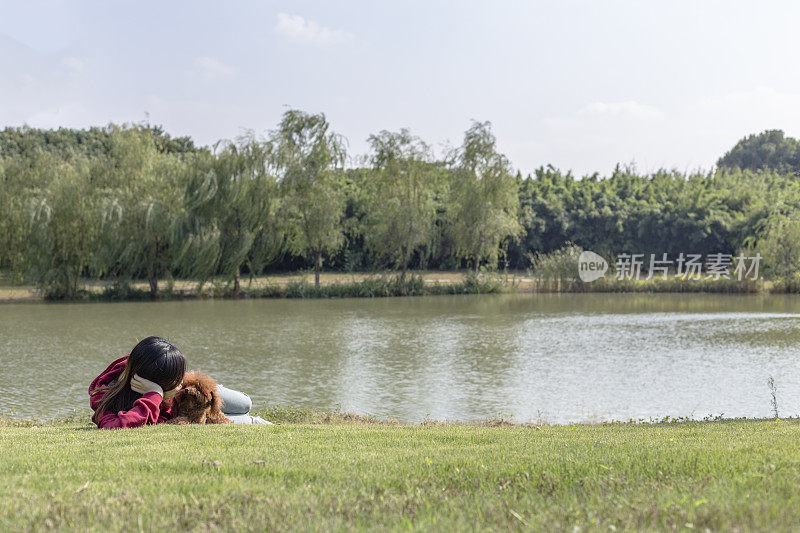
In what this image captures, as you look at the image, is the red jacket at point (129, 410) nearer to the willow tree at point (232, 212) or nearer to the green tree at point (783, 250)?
the willow tree at point (232, 212)

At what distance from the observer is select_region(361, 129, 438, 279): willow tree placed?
1320 inches

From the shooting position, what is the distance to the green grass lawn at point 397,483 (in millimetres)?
3109

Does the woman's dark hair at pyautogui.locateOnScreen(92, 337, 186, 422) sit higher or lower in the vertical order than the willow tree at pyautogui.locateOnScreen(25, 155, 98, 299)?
lower

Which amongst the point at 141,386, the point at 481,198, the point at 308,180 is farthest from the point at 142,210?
the point at 141,386

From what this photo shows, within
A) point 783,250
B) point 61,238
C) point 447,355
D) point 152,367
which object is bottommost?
point 447,355

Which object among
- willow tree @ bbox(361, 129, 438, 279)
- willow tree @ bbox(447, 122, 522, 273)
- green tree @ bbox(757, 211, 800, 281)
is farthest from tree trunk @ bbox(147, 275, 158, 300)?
green tree @ bbox(757, 211, 800, 281)

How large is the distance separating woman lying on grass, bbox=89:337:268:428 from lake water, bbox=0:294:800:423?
428 cm

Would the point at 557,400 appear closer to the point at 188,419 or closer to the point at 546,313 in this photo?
the point at 188,419

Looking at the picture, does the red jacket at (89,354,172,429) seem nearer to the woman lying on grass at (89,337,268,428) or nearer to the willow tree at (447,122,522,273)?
the woman lying on grass at (89,337,268,428)

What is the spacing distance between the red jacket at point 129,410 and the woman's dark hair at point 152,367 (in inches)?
3.7

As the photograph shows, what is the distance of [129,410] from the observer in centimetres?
616

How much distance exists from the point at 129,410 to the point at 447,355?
10.4m

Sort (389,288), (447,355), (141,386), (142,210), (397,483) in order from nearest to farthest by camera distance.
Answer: (397,483) → (141,386) → (447,355) → (142,210) → (389,288)

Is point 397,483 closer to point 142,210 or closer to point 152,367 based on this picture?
point 152,367
